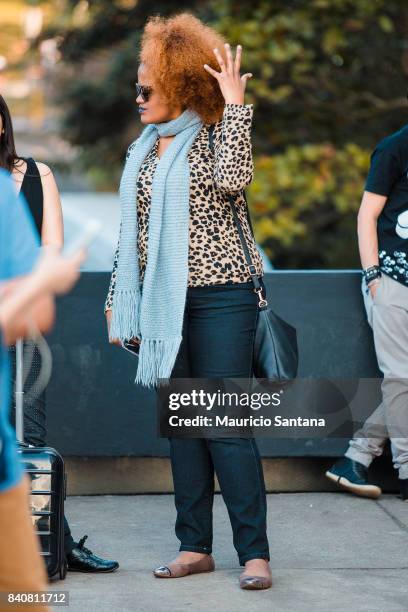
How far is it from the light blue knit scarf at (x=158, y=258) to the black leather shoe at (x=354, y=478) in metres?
1.68

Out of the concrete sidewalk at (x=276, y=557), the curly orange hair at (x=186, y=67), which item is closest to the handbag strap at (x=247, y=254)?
the curly orange hair at (x=186, y=67)

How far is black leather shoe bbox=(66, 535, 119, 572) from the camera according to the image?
185 inches

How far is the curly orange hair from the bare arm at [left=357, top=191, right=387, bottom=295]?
133 cm

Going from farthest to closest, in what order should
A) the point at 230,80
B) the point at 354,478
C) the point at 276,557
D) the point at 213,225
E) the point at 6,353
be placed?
the point at 354,478, the point at 276,557, the point at 213,225, the point at 230,80, the point at 6,353

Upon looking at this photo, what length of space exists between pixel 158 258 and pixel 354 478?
1.96 m

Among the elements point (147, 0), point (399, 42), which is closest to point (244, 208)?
point (399, 42)

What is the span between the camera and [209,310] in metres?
4.45

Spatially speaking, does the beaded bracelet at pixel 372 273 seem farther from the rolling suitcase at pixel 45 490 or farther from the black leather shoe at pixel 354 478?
the rolling suitcase at pixel 45 490

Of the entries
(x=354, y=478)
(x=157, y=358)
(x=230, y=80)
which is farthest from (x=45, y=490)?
(x=354, y=478)

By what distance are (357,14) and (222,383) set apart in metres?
8.70

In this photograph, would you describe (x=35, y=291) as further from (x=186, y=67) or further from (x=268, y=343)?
(x=186, y=67)

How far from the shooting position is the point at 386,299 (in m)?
5.68

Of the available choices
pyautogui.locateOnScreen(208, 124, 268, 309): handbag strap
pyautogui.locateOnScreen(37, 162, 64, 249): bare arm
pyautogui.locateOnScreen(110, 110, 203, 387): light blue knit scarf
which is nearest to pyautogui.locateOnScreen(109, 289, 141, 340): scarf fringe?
pyautogui.locateOnScreen(110, 110, 203, 387): light blue knit scarf

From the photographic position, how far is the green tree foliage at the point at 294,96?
11859 millimetres
